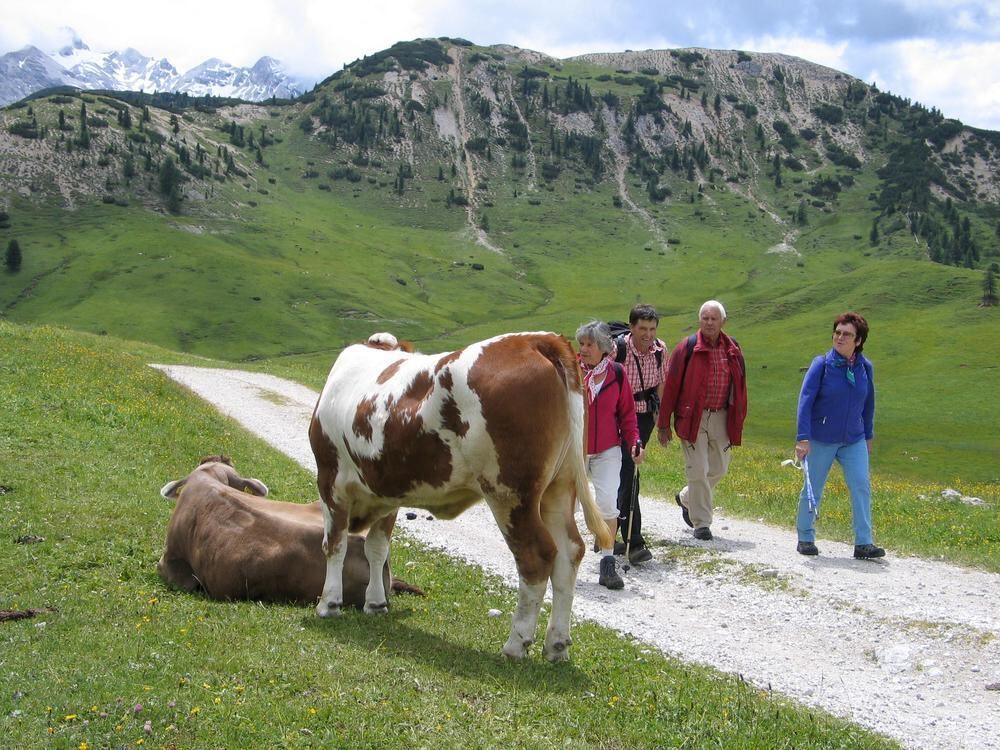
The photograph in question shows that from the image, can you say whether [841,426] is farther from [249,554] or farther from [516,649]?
[249,554]

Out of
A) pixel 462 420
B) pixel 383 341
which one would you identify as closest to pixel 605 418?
pixel 383 341

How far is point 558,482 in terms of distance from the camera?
325 inches

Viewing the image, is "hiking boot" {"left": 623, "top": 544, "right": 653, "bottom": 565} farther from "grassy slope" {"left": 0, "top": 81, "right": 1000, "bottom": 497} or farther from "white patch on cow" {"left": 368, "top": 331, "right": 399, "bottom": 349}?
"grassy slope" {"left": 0, "top": 81, "right": 1000, "bottom": 497}

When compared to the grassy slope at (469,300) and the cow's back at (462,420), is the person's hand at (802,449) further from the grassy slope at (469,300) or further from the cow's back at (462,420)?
the grassy slope at (469,300)

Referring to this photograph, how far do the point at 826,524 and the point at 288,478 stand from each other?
1137cm

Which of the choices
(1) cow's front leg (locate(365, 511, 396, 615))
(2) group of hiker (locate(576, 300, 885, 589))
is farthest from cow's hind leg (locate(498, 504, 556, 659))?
(2) group of hiker (locate(576, 300, 885, 589))

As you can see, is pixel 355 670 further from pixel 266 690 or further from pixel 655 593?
pixel 655 593

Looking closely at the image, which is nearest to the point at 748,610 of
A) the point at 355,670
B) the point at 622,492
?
the point at 622,492

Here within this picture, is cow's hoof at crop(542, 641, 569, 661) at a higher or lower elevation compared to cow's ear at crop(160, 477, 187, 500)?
lower

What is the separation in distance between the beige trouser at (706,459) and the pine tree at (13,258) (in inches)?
6374

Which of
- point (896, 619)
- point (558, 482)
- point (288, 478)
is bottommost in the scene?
point (288, 478)

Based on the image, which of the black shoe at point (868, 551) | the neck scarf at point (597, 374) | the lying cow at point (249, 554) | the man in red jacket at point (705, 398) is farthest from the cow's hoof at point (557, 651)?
the black shoe at point (868, 551)

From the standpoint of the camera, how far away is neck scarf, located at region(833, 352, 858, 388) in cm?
1294

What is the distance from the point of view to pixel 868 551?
1259 cm
